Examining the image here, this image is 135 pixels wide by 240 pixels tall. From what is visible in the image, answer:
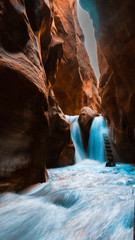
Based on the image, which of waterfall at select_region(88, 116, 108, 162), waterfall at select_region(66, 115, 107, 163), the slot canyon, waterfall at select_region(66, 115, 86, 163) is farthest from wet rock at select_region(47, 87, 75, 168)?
waterfall at select_region(88, 116, 108, 162)

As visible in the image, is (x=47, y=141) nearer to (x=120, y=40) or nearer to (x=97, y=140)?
(x=120, y=40)

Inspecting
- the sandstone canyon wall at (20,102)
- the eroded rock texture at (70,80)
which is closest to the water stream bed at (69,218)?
the sandstone canyon wall at (20,102)

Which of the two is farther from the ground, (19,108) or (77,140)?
(19,108)

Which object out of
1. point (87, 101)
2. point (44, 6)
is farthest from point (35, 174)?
point (87, 101)

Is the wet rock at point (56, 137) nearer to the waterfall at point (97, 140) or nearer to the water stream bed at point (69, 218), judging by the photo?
the waterfall at point (97, 140)

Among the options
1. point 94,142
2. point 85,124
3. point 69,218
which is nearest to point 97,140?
point 94,142

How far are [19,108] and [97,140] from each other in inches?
394

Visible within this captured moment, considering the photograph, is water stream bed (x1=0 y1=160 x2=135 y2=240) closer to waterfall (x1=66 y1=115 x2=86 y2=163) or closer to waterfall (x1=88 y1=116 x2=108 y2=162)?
waterfall (x1=66 y1=115 x2=86 y2=163)

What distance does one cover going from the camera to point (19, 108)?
2.92 meters

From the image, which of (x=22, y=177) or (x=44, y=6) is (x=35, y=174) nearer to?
(x=22, y=177)

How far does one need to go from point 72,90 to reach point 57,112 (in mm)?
14784

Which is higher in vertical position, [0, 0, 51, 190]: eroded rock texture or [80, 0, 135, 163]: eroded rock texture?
[80, 0, 135, 163]: eroded rock texture

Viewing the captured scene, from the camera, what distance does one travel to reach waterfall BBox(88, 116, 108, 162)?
11.0 metres

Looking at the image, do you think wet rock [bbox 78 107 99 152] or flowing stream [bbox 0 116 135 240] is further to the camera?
wet rock [bbox 78 107 99 152]
